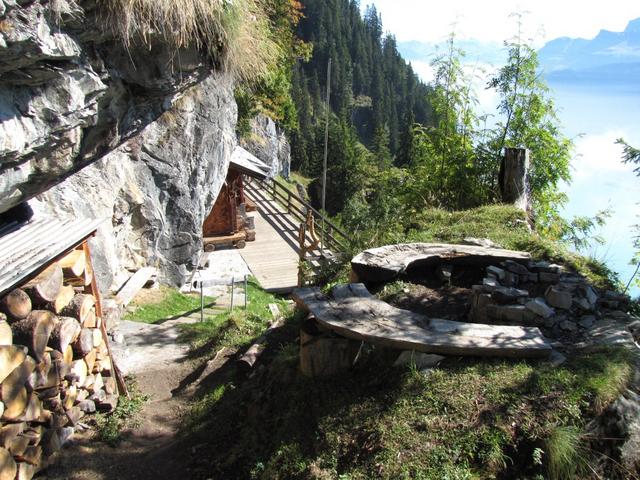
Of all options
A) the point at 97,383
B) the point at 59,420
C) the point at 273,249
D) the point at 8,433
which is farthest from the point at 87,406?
the point at 273,249

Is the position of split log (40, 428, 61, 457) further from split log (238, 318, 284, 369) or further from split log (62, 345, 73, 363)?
→ split log (238, 318, 284, 369)

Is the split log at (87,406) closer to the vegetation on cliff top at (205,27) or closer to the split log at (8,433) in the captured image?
the split log at (8,433)

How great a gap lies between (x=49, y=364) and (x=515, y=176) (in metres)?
8.91

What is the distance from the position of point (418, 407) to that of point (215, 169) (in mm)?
11608

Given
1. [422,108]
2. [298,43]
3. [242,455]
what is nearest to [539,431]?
[242,455]

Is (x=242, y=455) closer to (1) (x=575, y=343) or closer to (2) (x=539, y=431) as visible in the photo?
(2) (x=539, y=431)

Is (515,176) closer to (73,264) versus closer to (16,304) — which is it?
(73,264)

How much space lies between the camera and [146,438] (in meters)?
5.44

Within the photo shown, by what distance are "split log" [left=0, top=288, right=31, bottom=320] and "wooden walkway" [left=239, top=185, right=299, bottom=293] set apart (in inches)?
353

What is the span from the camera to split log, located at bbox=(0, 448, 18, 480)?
13.3ft

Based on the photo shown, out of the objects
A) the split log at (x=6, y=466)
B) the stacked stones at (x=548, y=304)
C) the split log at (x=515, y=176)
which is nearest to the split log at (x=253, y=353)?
the split log at (x=6, y=466)

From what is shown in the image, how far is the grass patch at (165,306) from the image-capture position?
10.2 m

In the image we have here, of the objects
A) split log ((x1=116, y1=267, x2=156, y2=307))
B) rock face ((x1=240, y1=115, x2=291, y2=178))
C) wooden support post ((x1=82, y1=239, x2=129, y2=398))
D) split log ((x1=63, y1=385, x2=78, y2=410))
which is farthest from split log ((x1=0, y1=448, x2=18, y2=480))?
rock face ((x1=240, y1=115, x2=291, y2=178))

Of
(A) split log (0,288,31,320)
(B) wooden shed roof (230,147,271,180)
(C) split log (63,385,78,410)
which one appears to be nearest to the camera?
(A) split log (0,288,31,320)
